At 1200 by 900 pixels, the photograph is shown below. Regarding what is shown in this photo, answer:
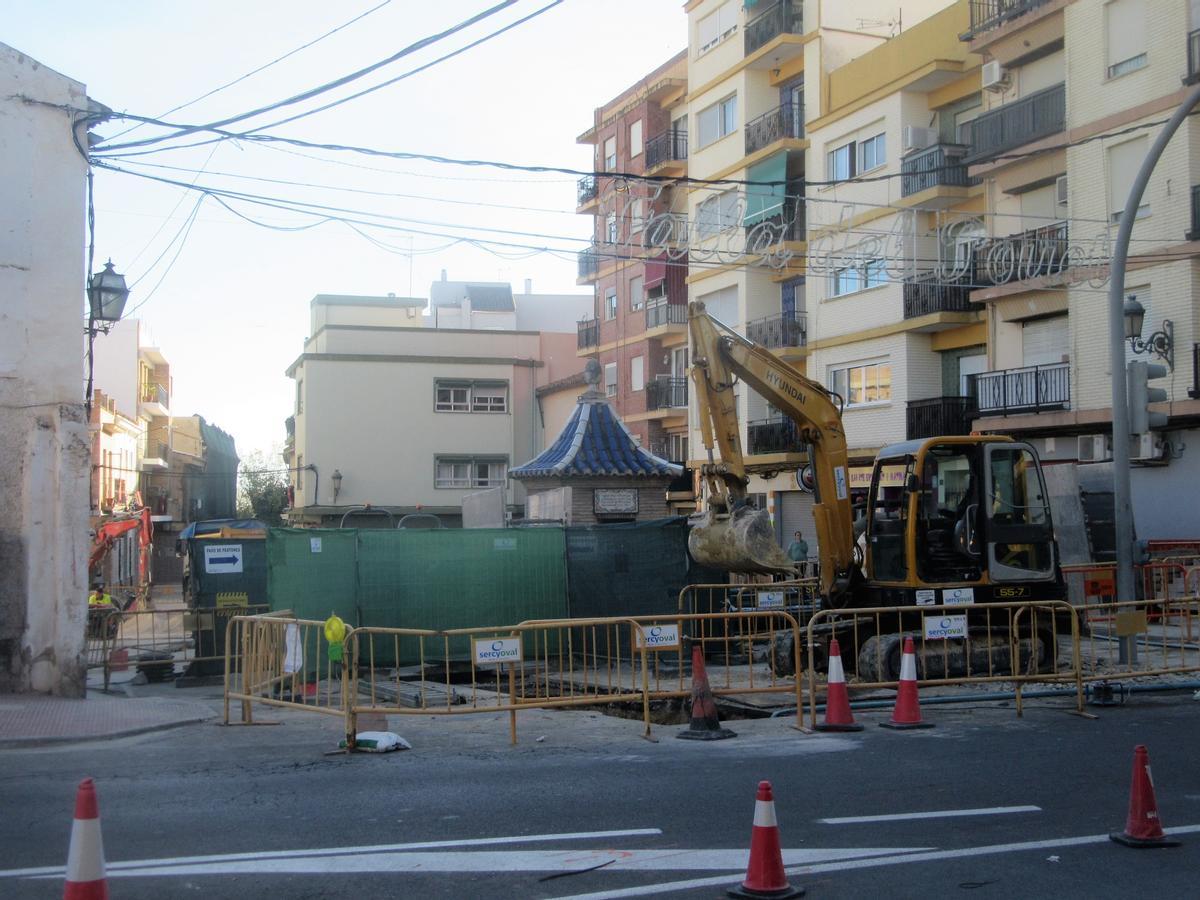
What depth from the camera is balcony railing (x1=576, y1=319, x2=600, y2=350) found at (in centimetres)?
4819

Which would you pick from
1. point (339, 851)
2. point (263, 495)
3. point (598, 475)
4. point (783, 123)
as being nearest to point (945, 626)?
point (339, 851)

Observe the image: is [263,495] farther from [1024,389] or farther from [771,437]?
[1024,389]

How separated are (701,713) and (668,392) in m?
32.9

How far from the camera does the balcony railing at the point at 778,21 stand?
35531mm

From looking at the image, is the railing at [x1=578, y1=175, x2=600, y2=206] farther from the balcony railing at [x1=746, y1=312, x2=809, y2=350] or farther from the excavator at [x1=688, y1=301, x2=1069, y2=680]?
the excavator at [x1=688, y1=301, x2=1069, y2=680]

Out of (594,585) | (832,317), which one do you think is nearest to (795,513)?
(832,317)

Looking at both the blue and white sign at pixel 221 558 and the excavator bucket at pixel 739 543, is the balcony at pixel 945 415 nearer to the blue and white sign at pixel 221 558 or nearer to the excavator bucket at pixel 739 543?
the excavator bucket at pixel 739 543

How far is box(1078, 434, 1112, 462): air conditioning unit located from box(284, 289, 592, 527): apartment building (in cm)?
2228

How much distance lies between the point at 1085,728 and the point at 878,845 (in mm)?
5062

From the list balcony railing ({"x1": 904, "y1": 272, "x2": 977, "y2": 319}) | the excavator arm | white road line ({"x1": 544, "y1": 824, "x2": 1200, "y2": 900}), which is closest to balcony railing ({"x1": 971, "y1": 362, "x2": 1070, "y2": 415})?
balcony railing ({"x1": 904, "y1": 272, "x2": 977, "y2": 319})

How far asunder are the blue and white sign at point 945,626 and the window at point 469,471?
113 ft

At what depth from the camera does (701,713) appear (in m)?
11.0

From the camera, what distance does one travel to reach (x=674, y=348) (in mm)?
44406

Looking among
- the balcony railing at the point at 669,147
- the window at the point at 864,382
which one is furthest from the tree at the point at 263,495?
the window at the point at 864,382
